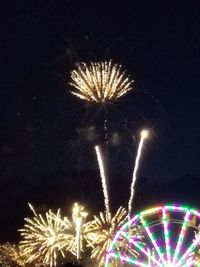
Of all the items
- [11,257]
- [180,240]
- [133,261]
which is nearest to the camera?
[133,261]

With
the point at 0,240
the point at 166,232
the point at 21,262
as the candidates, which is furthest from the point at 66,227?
the point at 0,240

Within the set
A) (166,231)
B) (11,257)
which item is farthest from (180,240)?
(11,257)

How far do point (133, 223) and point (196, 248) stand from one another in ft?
15.3

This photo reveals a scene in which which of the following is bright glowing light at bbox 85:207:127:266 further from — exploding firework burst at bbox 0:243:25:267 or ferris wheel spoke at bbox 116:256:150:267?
exploding firework burst at bbox 0:243:25:267

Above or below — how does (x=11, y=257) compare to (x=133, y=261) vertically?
above

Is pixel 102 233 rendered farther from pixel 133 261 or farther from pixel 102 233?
pixel 133 261

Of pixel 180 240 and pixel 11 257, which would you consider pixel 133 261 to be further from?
pixel 11 257

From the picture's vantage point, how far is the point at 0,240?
6062cm

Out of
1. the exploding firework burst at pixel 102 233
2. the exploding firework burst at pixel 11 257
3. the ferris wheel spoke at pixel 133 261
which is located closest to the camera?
the ferris wheel spoke at pixel 133 261

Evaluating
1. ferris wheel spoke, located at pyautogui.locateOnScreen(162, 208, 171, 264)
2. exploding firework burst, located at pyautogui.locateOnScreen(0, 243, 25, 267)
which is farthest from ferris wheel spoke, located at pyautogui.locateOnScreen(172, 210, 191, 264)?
exploding firework burst, located at pyautogui.locateOnScreen(0, 243, 25, 267)

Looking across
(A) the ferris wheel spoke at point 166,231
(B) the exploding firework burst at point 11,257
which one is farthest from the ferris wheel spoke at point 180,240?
(B) the exploding firework burst at point 11,257

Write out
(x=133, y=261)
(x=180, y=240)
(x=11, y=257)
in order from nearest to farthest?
(x=133, y=261)
(x=180, y=240)
(x=11, y=257)

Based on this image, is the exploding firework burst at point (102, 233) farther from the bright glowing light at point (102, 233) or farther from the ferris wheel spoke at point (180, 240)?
the ferris wheel spoke at point (180, 240)

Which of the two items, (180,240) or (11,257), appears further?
(11,257)
